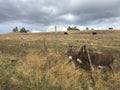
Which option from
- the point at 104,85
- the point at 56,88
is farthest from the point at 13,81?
the point at 104,85

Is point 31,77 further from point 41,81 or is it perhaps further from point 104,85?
point 104,85

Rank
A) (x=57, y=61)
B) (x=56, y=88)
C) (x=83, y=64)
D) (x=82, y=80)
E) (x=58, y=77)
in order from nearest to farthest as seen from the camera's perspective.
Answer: (x=56, y=88), (x=58, y=77), (x=82, y=80), (x=57, y=61), (x=83, y=64)

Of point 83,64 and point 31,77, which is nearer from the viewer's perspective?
point 31,77

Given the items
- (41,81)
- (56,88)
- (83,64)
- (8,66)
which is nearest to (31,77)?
(41,81)

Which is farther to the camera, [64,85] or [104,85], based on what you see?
[104,85]

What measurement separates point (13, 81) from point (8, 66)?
6.22ft

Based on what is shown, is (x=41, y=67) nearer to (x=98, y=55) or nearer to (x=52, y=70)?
(x=52, y=70)

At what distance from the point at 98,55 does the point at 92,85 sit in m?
5.64

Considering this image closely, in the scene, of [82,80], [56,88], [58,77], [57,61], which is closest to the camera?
[56,88]

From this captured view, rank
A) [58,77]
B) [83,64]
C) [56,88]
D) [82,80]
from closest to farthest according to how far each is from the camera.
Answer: [56,88]
[58,77]
[82,80]
[83,64]

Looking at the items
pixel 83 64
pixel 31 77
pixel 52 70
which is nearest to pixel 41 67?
pixel 52 70

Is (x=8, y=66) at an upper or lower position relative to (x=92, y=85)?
upper

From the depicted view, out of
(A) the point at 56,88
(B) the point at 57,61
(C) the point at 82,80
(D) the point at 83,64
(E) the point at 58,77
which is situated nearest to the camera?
(A) the point at 56,88

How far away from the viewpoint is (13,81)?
32.7 ft
